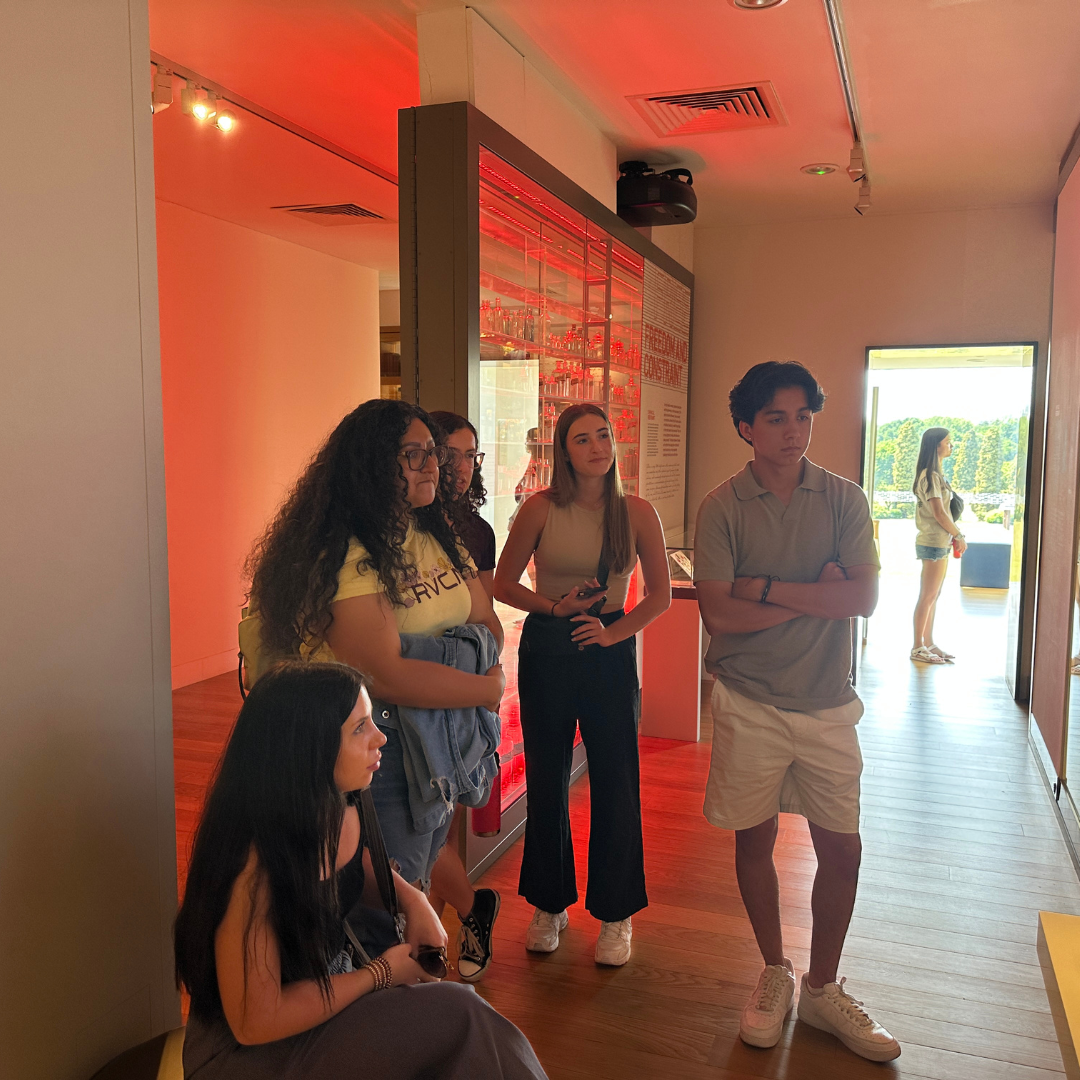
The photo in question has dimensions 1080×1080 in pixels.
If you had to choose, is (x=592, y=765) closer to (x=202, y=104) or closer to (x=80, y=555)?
(x=80, y=555)

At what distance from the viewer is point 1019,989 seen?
2584 millimetres

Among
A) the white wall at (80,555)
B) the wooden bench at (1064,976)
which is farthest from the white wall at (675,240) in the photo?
the wooden bench at (1064,976)

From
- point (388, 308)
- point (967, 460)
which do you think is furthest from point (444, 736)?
point (967, 460)

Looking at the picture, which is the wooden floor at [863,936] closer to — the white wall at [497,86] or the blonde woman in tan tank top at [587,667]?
the blonde woman in tan tank top at [587,667]

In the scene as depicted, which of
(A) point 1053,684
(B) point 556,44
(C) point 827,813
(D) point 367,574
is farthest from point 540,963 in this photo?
(B) point 556,44

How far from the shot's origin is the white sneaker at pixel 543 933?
281cm

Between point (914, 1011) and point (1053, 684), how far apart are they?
2.45m

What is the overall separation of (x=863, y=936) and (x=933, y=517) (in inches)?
173

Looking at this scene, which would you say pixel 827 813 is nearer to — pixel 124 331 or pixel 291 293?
pixel 124 331

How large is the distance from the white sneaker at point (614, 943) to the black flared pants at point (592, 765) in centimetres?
3

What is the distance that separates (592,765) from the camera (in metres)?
2.75

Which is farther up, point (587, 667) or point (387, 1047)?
point (587, 667)

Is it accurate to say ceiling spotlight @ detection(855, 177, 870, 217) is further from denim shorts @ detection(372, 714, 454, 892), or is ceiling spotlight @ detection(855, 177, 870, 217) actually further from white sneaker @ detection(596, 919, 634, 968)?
denim shorts @ detection(372, 714, 454, 892)

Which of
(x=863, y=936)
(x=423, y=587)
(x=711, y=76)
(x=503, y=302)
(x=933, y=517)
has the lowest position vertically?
(x=863, y=936)
